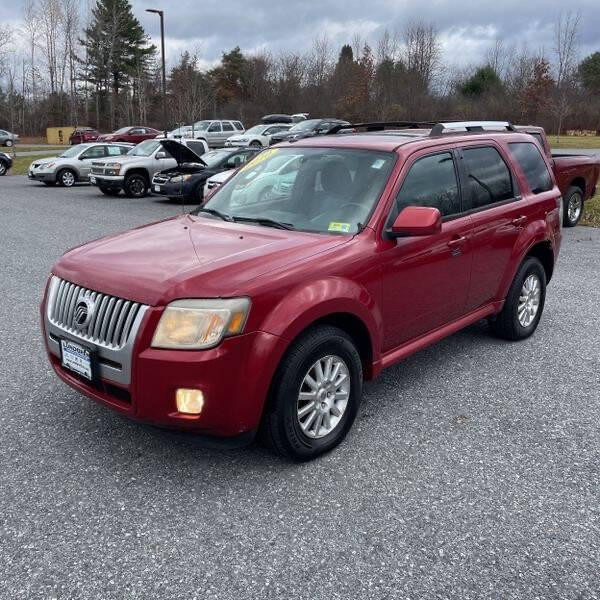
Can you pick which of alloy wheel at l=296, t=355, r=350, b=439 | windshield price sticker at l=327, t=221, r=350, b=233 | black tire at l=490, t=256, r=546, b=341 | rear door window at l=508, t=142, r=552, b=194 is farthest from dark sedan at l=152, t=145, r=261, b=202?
alloy wheel at l=296, t=355, r=350, b=439

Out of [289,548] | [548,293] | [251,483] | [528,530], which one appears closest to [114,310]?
[251,483]

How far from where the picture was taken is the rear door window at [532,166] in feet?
17.0

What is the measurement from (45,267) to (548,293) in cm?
652

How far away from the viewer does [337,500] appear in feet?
9.93

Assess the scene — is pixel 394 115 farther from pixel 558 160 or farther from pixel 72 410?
pixel 72 410

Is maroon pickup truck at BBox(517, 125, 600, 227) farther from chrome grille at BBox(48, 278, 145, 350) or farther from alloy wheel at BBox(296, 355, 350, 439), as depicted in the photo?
chrome grille at BBox(48, 278, 145, 350)

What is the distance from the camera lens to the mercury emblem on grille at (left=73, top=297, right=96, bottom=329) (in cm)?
316

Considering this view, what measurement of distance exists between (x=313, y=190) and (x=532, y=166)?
7.82 ft

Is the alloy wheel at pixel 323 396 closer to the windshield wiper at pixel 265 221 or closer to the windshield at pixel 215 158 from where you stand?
the windshield wiper at pixel 265 221

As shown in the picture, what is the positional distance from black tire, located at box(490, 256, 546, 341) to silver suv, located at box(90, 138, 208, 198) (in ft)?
47.0

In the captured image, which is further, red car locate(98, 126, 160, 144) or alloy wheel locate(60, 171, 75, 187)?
red car locate(98, 126, 160, 144)

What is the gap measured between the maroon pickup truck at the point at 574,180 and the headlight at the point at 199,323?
32.4ft

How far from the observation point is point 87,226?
12.3m

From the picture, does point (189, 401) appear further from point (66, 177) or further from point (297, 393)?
point (66, 177)
